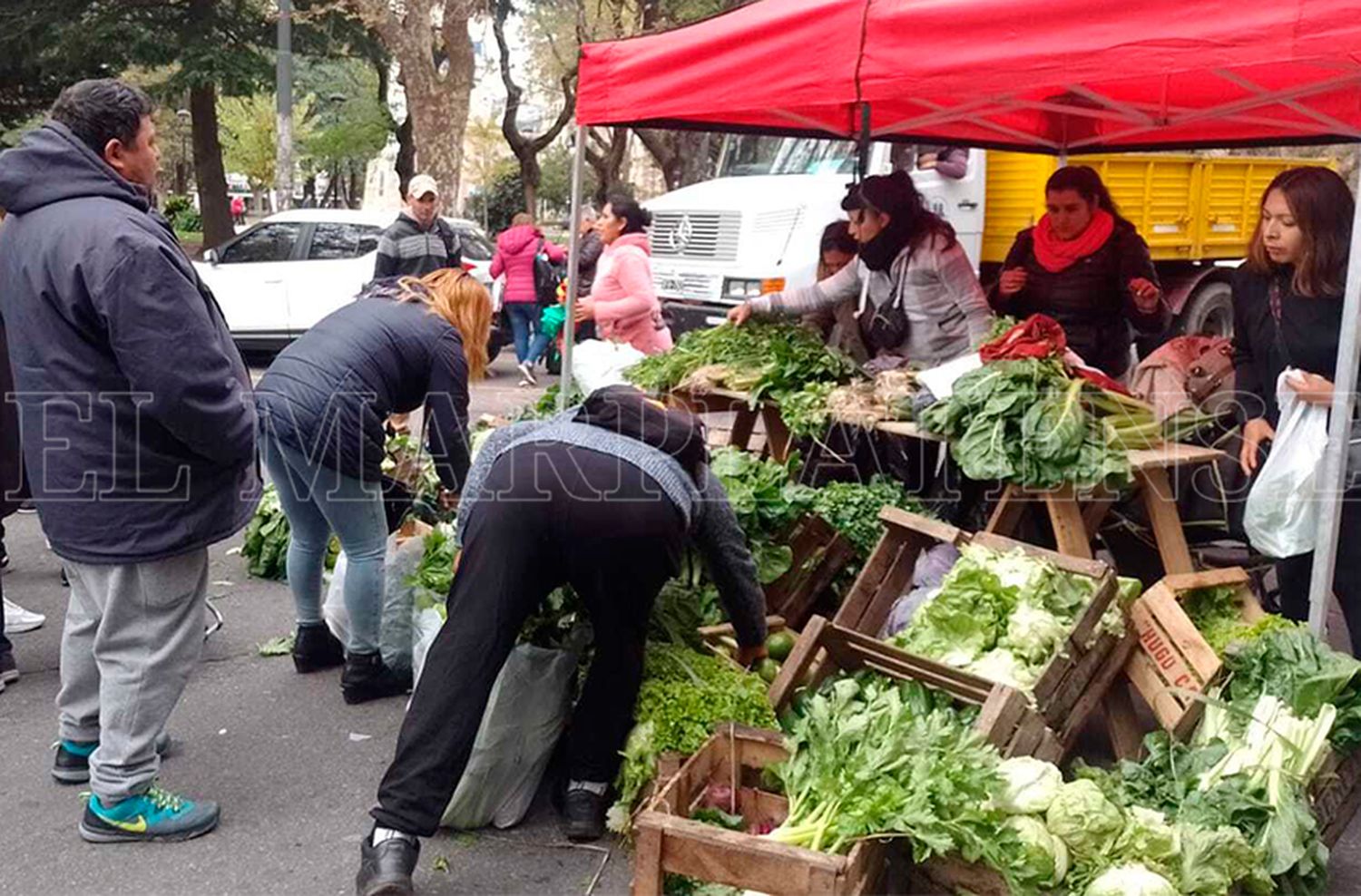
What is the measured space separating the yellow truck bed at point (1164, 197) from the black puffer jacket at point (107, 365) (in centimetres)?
806

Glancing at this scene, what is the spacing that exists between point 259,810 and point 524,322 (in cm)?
996

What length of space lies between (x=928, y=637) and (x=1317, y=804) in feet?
3.97

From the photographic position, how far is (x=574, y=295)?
248 inches

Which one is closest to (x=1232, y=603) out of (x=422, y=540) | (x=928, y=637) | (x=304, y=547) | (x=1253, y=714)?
(x=1253, y=714)

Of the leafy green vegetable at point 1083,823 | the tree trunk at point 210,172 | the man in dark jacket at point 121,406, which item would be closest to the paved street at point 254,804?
the man in dark jacket at point 121,406

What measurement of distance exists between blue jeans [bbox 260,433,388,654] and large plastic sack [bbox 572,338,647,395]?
1.94 metres

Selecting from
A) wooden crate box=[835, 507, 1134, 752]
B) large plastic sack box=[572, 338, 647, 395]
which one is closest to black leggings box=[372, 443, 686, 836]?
wooden crate box=[835, 507, 1134, 752]

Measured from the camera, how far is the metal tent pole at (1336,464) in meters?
3.67

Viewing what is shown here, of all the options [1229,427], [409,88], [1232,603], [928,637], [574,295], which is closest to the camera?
[928,637]

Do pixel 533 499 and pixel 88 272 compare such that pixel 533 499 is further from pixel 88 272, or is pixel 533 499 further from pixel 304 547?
pixel 304 547

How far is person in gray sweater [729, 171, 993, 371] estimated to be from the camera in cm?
558

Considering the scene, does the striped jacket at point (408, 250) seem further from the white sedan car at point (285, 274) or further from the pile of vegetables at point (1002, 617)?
the white sedan car at point (285, 274)

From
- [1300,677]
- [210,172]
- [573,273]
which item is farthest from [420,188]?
[210,172]

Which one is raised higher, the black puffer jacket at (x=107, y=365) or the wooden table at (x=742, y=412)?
the black puffer jacket at (x=107, y=365)
